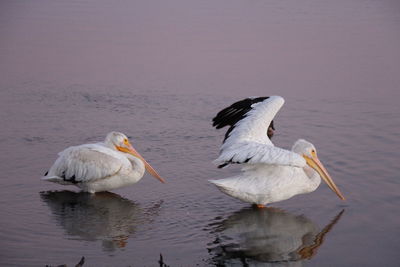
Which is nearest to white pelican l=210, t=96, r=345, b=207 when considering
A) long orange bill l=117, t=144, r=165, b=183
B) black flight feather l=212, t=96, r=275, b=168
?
black flight feather l=212, t=96, r=275, b=168

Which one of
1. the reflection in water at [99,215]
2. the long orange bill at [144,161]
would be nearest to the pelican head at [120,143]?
the long orange bill at [144,161]

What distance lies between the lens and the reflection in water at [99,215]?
5.30m

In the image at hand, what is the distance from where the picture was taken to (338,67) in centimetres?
1062

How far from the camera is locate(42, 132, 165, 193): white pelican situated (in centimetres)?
631

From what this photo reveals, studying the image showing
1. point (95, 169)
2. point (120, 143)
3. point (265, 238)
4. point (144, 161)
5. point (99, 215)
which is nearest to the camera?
point (265, 238)

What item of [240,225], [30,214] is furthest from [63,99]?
[240,225]

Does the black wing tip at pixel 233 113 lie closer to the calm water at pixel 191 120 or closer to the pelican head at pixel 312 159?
the calm water at pixel 191 120

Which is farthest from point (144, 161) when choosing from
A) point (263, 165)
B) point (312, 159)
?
point (312, 159)

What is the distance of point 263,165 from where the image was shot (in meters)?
6.00

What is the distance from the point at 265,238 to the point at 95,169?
180cm

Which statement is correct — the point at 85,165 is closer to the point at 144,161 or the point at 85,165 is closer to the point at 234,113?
the point at 144,161

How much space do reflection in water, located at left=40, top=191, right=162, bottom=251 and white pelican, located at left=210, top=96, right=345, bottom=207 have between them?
2.47ft

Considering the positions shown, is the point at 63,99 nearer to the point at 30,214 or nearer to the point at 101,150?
the point at 101,150

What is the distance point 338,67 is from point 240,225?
5.58m
